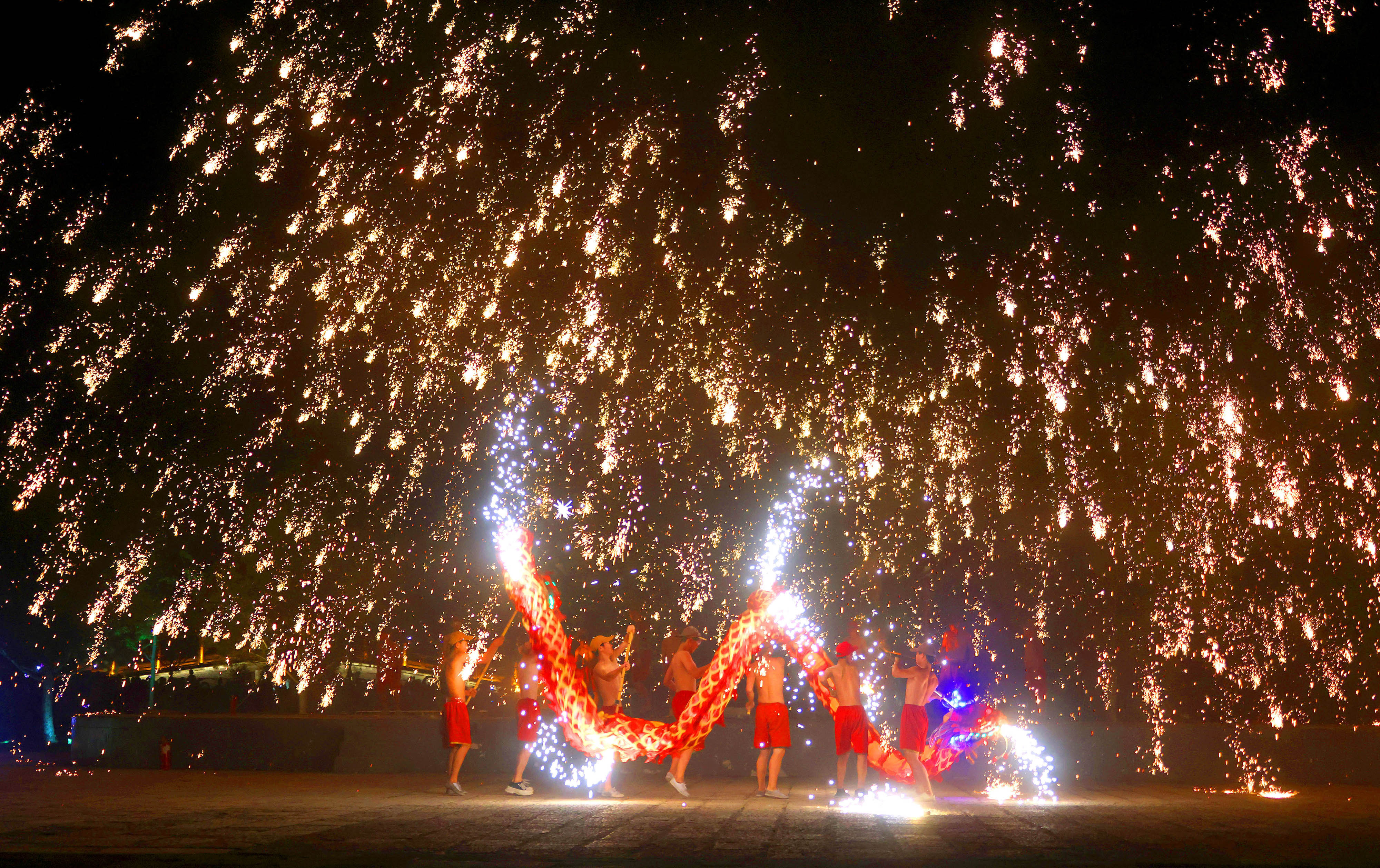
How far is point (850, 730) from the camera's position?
10367 millimetres

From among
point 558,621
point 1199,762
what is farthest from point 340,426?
point 1199,762

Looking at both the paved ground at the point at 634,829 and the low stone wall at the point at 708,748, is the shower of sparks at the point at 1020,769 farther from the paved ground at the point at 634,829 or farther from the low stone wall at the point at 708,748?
the paved ground at the point at 634,829

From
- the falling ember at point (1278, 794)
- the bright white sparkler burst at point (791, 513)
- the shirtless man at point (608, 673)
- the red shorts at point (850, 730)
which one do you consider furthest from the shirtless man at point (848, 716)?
the bright white sparkler burst at point (791, 513)

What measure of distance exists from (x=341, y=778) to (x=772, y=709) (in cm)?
519

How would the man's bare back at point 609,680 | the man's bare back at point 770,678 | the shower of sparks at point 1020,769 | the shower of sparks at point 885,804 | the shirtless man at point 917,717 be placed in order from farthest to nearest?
the man's bare back at point 609,680, the shower of sparks at point 1020,769, the shirtless man at point 917,717, the man's bare back at point 770,678, the shower of sparks at point 885,804

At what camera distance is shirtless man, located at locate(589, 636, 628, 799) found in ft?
36.6

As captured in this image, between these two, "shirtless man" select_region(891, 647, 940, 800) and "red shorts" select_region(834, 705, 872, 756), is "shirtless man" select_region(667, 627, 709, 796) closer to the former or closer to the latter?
"red shorts" select_region(834, 705, 872, 756)

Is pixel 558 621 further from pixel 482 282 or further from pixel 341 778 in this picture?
pixel 482 282

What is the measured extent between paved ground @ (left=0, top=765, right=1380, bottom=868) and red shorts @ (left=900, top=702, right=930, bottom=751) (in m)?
0.61

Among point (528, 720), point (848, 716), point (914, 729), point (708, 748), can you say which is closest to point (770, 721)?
point (848, 716)

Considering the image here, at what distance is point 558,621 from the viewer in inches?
391

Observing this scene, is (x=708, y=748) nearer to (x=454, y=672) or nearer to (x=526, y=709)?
(x=526, y=709)

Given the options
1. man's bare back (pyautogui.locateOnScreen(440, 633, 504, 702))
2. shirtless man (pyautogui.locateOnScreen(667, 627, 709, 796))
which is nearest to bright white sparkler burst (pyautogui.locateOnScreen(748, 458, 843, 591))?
shirtless man (pyautogui.locateOnScreen(667, 627, 709, 796))

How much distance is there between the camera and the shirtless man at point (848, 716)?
10.4 meters
